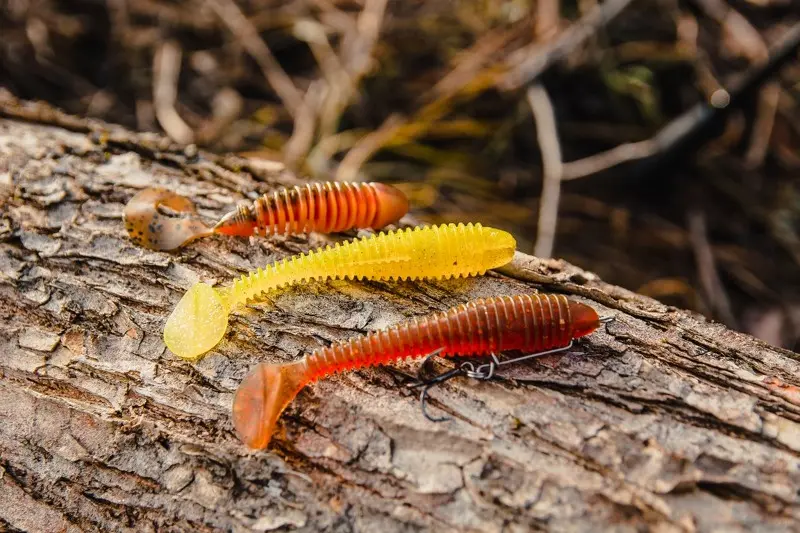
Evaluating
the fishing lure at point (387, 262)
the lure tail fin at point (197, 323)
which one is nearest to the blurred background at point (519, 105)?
the fishing lure at point (387, 262)

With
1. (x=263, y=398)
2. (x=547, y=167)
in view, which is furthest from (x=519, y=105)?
(x=263, y=398)

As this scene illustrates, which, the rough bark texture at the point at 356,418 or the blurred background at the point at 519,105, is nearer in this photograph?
the rough bark texture at the point at 356,418

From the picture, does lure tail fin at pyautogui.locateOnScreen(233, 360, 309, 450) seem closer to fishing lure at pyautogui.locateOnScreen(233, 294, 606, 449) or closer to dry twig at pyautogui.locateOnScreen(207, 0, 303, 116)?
fishing lure at pyautogui.locateOnScreen(233, 294, 606, 449)

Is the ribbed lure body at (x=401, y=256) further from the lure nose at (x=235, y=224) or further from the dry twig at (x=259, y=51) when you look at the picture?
the dry twig at (x=259, y=51)

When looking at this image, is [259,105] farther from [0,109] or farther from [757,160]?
[757,160]

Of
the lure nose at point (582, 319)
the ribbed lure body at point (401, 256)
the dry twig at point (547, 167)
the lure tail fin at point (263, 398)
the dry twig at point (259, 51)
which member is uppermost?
the dry twig at point (259, 51)

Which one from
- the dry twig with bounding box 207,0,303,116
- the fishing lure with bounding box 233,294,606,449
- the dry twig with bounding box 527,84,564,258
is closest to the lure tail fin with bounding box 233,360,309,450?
the fishing lure with bounding box 233,294,606,449
